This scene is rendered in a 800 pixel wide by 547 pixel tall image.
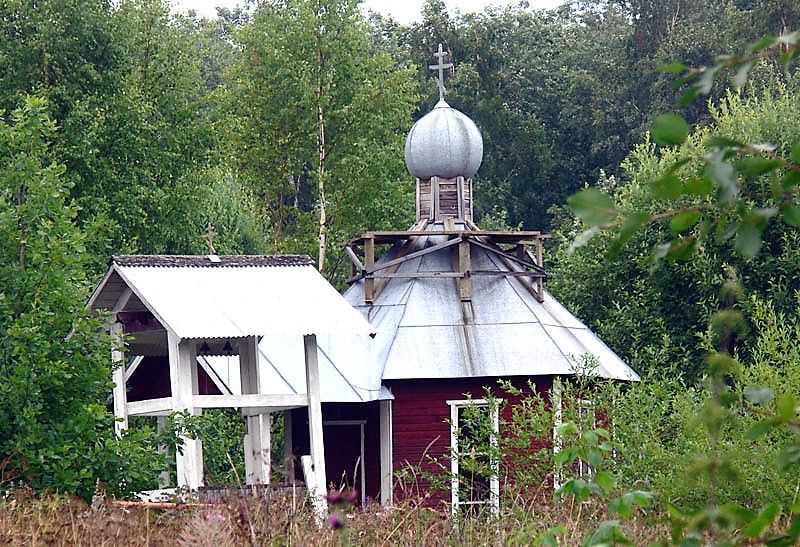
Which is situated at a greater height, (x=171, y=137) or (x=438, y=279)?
(x=171, y=137)

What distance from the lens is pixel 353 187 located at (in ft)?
91.7

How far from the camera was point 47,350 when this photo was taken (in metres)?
11.4

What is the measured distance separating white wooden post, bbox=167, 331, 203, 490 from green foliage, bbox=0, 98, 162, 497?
0.82 metres

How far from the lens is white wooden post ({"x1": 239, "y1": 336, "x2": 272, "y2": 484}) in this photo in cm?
1396

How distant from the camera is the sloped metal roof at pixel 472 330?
731 inches

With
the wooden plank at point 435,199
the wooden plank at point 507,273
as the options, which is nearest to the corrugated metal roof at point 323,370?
the wooden plank at point 507,273

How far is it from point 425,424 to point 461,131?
5.02m

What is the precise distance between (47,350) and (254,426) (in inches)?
150

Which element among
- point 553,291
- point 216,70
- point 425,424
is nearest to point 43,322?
point 425,424

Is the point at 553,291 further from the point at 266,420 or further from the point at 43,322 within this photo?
the point at 43,322

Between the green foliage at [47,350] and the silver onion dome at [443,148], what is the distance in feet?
31.0

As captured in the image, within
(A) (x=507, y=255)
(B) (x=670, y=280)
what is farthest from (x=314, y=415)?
(B) (x=670, y=280)

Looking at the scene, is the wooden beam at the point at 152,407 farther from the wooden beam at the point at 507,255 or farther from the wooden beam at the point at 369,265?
the wooden beam at the point at 507,255

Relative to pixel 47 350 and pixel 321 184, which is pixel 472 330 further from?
pixel 321 184
